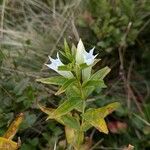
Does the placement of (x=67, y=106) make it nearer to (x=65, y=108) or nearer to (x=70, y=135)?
A: (x=65, y=108)

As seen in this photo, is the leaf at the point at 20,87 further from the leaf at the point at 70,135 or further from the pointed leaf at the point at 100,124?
the pointed leaf at the point at 100,124

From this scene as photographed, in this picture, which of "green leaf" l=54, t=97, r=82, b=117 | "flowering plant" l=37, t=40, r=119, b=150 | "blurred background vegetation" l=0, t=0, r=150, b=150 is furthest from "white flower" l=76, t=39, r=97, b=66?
"blurred background vegetation" l=0, t=0, r=150, b=150

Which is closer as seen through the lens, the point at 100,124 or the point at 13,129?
the point at 100,124

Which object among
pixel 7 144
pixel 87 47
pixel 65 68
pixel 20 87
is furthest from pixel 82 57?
pixel 87 47

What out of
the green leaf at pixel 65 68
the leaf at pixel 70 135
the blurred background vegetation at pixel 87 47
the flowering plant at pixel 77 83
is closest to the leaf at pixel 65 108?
the flowering plant at pixel 77 83

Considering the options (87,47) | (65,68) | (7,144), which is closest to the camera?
(65,68)

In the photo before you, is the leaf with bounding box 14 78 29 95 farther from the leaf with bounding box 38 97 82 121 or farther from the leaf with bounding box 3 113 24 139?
the leaf with bounding box 38 97 82 121
